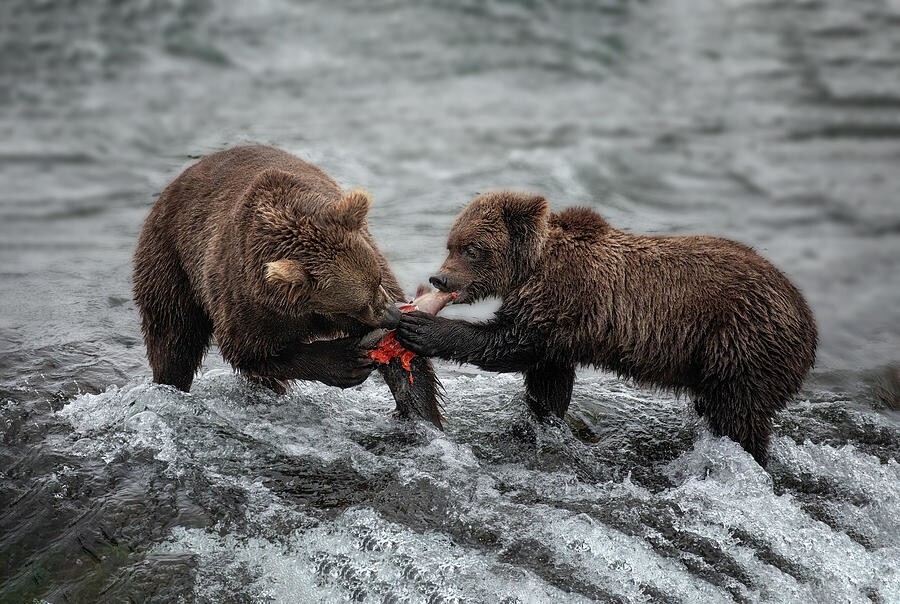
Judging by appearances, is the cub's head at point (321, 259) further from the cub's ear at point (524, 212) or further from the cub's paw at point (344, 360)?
the cub's ear at point (524, 212)

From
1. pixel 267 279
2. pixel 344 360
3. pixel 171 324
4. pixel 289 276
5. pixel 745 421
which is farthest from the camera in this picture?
pixel 171 324

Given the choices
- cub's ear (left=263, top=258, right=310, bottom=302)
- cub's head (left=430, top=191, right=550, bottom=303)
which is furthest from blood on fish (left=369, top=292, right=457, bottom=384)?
cub's ear (left=263, top=258, right=310, bottom=302)

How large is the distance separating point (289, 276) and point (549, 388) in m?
2.62

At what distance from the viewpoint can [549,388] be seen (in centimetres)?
791

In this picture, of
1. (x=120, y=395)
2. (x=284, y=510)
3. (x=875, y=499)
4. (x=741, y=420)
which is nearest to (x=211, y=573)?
(x=284, y=510)

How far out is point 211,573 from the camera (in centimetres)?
600

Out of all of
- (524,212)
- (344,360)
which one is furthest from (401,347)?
(524,212)

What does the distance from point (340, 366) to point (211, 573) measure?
1717mm

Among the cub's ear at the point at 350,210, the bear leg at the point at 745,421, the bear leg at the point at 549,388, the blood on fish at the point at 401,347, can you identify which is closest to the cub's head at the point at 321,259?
the cub's ear at the point at 350,210

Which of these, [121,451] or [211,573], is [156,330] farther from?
[211,573]

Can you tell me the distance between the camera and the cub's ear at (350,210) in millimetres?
6570

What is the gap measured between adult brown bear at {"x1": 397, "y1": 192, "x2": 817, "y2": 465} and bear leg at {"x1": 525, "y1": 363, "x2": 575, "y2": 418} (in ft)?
1.13

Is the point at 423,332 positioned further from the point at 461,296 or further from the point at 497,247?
the point at 497,247

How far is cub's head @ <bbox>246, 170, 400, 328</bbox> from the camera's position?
6488mm
